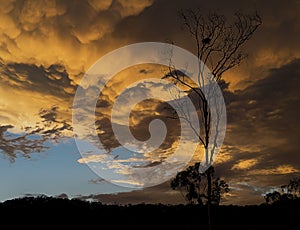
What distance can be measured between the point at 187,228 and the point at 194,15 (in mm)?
15506

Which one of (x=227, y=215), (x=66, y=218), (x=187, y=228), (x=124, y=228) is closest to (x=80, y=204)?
(x=66, y=218)

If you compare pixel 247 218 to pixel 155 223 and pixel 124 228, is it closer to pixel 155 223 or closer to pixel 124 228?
pixel 155 223

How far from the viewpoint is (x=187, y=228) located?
2959cm

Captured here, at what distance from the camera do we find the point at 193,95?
79.0 ft

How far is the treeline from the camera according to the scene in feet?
87.2

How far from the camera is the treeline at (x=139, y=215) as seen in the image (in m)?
26.6

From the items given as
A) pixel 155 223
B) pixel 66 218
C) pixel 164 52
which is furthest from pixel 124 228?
pixel 164 52

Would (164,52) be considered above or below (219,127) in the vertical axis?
above

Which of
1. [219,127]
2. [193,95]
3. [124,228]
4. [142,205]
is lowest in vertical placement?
[124,228]

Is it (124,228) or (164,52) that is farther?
(124,228)

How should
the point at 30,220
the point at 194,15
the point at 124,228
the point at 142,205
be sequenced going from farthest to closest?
1. the point at 142,205
2. the point at 124,228
3. the point at 30,220
4. the point at 194,15

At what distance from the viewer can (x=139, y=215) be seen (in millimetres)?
29891

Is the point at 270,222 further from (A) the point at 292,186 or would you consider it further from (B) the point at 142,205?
(A) the point at 292,186

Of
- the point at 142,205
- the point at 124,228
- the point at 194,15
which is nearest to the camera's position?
the point at 194,15
